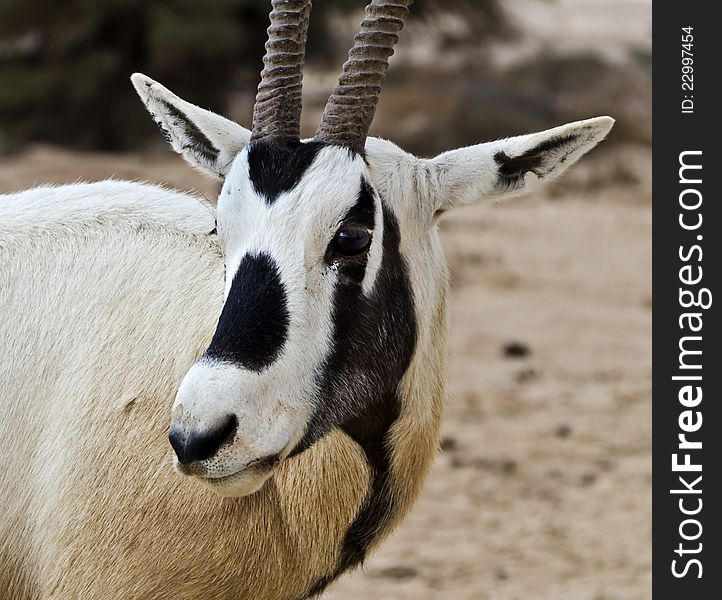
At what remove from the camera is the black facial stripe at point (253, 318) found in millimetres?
3061

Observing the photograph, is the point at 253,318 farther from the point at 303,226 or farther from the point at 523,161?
the point at 523,161

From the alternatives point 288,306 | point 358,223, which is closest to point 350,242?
point 358,223

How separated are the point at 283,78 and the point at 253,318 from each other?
0.88m

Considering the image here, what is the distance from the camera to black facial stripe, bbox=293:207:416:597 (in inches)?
131

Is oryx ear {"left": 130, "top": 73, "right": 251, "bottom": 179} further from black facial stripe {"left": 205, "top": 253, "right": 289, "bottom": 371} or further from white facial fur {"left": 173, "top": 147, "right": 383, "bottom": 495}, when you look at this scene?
black facial stripe {"left": 205, "top": 253, "right": 289, "bottom": 371}

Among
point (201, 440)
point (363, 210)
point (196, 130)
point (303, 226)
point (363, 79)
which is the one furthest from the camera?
point (196, 130)

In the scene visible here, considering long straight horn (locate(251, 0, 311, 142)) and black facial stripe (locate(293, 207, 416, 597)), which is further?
long straight horn (locate(251, 0, 311, 142))

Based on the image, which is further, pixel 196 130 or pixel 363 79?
pixel 196 130

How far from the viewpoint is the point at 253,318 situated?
3.12 m

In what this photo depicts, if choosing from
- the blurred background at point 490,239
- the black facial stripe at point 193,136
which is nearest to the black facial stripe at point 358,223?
the black facial stripe at point 193,136

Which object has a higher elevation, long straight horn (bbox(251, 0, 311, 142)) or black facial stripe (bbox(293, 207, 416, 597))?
long straight horn (bbox(251, 0, 311, 142))

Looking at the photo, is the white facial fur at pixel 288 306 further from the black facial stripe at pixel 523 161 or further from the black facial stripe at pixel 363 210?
the black facial stripe at pixel 523 161

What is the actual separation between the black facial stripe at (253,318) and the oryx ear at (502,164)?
0.70 meters

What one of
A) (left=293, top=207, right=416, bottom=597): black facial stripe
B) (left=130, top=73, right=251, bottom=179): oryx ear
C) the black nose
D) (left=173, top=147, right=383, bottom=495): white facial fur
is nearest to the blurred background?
(left=130, top=73, right=251, bottom=179): oryx ear
